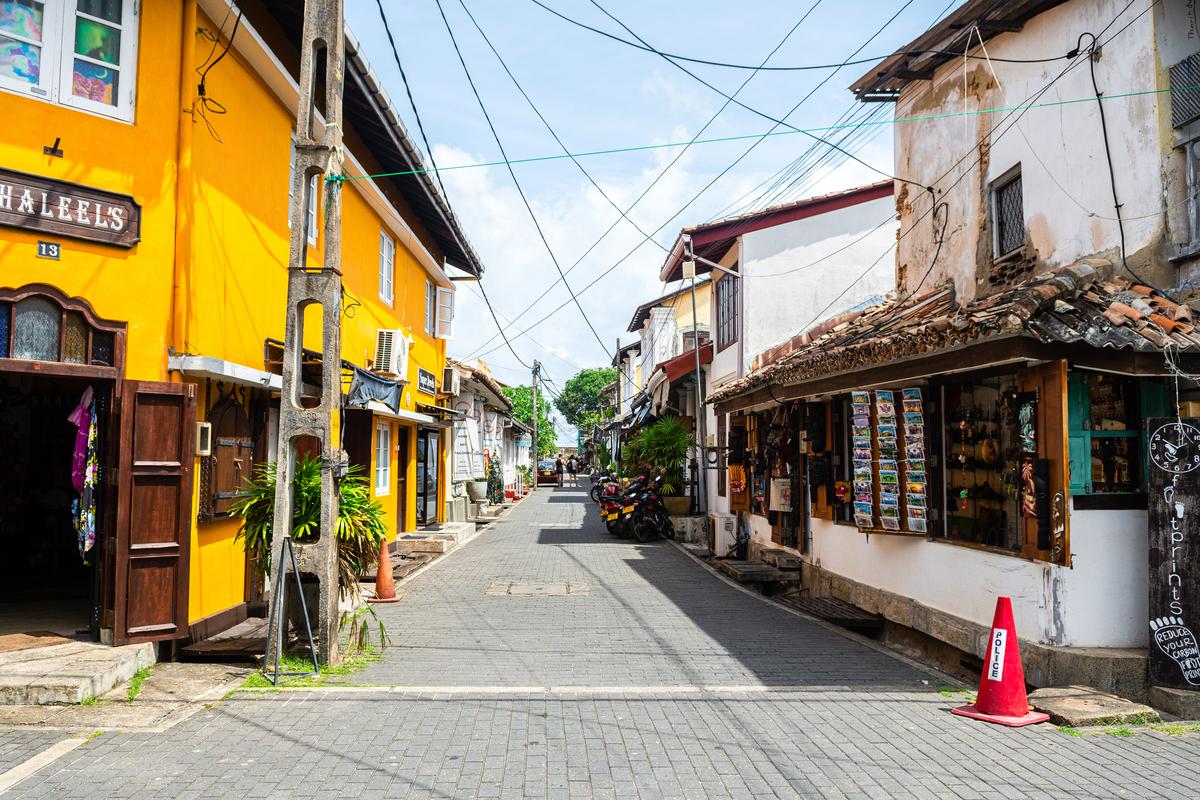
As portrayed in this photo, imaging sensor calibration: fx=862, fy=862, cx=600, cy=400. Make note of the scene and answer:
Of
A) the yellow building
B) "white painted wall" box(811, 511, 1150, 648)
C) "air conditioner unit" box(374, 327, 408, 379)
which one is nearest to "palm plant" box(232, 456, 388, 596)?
the yellow building

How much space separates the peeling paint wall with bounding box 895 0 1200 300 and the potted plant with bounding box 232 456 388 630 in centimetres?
712

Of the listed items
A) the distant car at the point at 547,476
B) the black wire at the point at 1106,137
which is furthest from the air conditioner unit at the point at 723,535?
the distant car at the point at 547,476

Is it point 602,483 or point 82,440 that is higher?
point 82,440

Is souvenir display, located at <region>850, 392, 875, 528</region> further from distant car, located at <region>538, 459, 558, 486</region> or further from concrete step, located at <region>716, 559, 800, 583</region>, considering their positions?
distant car, located at <region>538, 459, 558, 486</region>

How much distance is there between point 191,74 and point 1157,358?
8.59 m

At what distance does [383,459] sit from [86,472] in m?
8.54

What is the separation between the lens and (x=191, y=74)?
7887mm

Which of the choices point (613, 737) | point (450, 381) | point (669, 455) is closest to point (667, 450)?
point (669, 455)

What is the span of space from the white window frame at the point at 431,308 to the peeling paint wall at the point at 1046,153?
35.5 feet

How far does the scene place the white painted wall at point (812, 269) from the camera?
55.8 feet

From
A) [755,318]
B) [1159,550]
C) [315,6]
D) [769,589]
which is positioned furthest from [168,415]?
[755,318]

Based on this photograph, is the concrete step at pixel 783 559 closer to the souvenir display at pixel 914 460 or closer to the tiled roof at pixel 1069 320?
the souvenir display at pixel 914 460

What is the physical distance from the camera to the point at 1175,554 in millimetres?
6492

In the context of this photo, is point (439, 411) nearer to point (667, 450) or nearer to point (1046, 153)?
point (667, 450)
